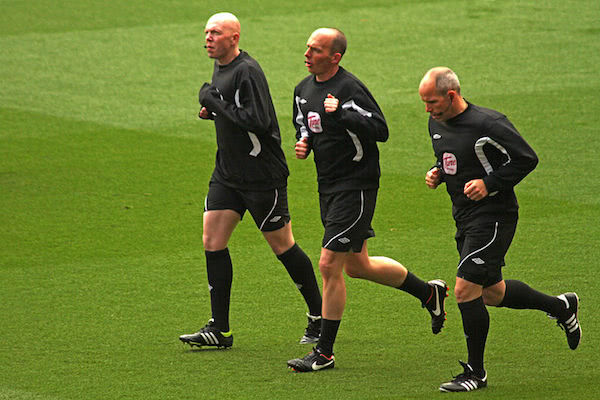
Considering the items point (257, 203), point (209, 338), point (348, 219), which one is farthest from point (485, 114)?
point (209, 338)

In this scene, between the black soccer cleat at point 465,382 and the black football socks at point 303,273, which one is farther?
the black football socks at point 303,273

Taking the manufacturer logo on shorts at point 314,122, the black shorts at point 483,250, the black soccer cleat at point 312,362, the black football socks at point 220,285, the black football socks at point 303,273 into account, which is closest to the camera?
the black shorts at point 483,250

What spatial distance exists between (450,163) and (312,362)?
1486 mm

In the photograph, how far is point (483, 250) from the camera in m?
6.29

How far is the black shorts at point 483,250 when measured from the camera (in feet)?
20.6

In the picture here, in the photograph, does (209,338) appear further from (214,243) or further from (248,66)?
(248,66)

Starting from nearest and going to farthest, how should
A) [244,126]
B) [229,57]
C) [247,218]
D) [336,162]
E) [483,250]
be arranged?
1. [483,250]
2. [336,162]
3. [244,126]
4. [229,57]
5. [247,218]

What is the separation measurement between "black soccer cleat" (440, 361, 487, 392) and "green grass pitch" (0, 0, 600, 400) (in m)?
0.07

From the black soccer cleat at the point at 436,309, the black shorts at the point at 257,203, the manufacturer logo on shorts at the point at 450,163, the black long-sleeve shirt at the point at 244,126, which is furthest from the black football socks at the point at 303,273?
the manufacturer logo on shorts at the point at 450,163

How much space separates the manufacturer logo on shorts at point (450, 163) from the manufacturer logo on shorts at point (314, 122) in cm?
87

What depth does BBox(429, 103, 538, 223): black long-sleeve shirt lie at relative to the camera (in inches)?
242

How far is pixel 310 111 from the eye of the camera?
6.84m

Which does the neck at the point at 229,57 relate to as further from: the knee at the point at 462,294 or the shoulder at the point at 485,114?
the knee at the point at 462,294

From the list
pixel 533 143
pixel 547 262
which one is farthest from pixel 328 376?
pixel 533 143
